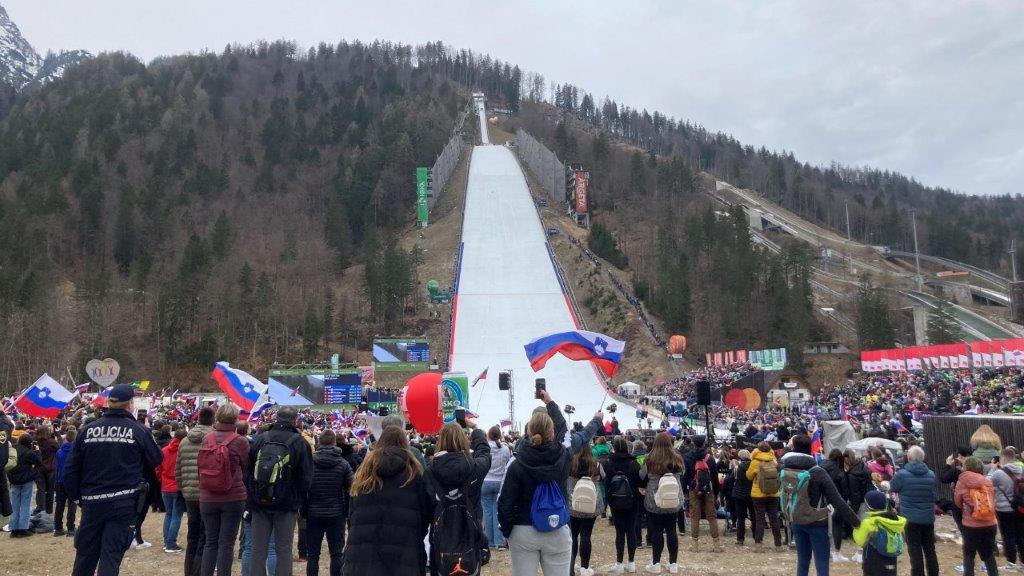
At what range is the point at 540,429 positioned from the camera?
484 cm

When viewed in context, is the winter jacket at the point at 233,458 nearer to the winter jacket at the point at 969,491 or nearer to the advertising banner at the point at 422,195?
the winter jacket at the point at 969,491

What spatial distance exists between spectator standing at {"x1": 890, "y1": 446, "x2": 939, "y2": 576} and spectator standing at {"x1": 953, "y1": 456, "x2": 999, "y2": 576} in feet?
0.82

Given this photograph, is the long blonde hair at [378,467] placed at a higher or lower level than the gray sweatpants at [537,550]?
higher

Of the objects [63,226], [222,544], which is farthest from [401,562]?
[63,226]

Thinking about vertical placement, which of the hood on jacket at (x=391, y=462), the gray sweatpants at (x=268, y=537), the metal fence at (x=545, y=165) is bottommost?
the gray sweatpants at (x=268, y=537)

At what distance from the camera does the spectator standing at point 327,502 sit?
5988 mm

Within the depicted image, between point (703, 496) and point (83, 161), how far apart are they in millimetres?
69059

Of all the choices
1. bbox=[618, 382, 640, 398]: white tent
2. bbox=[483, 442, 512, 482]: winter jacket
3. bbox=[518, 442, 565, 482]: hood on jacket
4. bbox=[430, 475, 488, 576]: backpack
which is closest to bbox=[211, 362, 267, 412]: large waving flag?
bbox=[483, 442, 512, 482]: winter jacket

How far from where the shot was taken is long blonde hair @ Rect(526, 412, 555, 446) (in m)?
4.84

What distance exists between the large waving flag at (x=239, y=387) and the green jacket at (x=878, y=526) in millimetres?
11094

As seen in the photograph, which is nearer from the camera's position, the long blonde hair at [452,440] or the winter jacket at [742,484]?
the long blonde hair at [452,440]

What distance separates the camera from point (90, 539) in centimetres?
509

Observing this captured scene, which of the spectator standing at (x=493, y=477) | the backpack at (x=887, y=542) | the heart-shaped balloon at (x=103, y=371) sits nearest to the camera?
the backpack at (x=887, y=542)

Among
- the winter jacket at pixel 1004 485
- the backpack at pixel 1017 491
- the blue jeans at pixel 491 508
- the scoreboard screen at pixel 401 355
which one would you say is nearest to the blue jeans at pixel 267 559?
the blue jeans at pixel 491 508
